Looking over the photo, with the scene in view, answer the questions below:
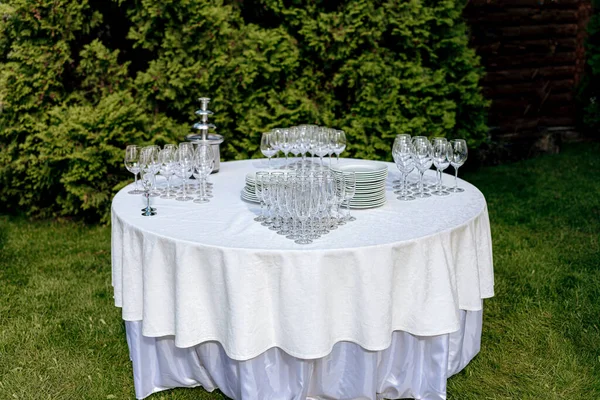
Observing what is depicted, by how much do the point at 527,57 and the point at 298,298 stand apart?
8.27m

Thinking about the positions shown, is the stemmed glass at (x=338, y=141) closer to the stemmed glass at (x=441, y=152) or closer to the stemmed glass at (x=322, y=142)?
the stemmed glass at (x=322, y=142)

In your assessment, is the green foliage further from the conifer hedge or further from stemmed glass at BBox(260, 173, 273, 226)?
stemmed glass at BBox(260, 173, 273, 226)

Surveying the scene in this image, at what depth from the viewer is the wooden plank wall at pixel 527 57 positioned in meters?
9.20

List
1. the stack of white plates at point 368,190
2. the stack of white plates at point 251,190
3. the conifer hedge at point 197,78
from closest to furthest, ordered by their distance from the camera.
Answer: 1. the stack of white plates at point 368,190
2. the stack of white plates at point 251,190
3. the conifer hedge at point 197,78

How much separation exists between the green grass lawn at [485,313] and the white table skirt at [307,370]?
0.64ft

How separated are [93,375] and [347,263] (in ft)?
6.18

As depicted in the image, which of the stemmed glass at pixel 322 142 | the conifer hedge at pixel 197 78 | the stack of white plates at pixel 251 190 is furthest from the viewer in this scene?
the conifer hedge at pixel 197 78

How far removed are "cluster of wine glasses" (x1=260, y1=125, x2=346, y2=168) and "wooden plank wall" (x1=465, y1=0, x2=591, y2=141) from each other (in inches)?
243

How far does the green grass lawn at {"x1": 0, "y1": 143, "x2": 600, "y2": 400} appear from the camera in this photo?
3402 mm

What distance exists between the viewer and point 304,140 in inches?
148

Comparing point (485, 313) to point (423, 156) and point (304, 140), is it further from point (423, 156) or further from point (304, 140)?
point (304, 140)

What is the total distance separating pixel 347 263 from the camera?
2.48 meters

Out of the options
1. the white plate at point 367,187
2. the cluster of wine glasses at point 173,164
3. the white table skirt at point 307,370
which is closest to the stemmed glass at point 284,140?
the cluster of wine glasses at point 173,164

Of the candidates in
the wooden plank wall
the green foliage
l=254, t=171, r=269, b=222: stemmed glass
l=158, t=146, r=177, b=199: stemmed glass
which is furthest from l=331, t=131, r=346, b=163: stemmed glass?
the green foliage
